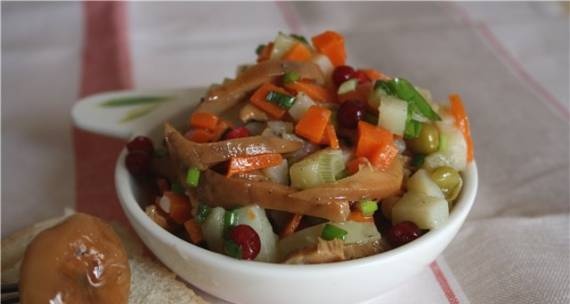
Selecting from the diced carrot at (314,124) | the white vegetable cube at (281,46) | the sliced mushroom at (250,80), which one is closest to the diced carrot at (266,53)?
the white vegetable cube at (281,46)

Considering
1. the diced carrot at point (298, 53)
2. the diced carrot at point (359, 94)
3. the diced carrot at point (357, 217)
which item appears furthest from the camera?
the diced carrot at point (298, 53)

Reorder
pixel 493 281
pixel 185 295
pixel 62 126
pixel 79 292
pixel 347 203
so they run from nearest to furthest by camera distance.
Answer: pixel 79 292 → pixel 347 203 → pixel 185 295 → pixel 493 281 → pixel 62 126

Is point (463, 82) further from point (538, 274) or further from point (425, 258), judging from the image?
point (425, 258)

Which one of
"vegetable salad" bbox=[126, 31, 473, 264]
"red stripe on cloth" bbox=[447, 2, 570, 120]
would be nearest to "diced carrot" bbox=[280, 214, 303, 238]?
"vegetable salad" bbox=[126, 31, 473, 264]

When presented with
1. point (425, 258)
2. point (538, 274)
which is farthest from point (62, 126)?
point (538, 274)

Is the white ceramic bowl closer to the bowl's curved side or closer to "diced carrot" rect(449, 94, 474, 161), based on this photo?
the bowl's curved side

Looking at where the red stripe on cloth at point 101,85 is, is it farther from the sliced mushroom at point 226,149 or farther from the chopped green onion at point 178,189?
the sliced mushroom at point 226,149

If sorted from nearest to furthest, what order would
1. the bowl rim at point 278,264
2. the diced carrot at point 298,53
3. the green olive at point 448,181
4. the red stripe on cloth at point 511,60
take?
the bowl rim at point 278,264 → the green olive at point 448,181 → the diced carrot at point 298,53 → the red stripe on cloth at point 511,60

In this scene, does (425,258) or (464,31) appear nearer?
(425,258)
